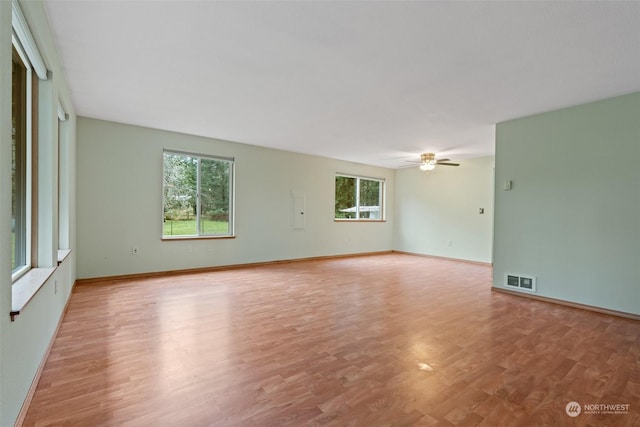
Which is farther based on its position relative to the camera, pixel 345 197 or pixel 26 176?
pixel 345 197

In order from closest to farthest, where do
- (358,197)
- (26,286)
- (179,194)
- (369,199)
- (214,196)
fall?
(26,286) < (179,194) < (214,196) < (358,197) < (369,199)

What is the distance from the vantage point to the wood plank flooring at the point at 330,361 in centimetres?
175

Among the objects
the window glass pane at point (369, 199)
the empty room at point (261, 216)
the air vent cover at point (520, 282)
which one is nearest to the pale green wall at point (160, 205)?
the empty room at point (261, 216)

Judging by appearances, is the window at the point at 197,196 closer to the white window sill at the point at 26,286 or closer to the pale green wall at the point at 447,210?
the white window sill at the point at 26,286

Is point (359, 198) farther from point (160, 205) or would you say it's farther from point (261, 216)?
point (160, 205)

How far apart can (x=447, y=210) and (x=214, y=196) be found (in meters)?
5.48

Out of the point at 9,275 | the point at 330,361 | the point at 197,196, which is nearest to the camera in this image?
the point at 9,275

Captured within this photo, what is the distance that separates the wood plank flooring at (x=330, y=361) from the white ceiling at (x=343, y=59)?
2470 millimetres

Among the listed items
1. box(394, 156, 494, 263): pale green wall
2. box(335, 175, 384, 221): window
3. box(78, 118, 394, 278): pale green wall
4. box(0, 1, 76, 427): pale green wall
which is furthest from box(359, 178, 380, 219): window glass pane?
box(0, 1, 76, 427): pale green wall

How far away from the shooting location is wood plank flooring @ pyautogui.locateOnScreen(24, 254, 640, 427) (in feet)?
5.73

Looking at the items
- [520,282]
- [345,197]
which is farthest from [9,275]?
[345,197]

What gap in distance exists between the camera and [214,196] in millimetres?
5949

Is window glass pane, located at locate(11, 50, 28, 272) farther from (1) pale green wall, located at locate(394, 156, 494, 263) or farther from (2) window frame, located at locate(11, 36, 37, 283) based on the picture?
(1) pale green wall, located at locate(394, 156, 494, 263)

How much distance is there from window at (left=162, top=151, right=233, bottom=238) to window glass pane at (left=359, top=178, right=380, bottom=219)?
3.78 metres
